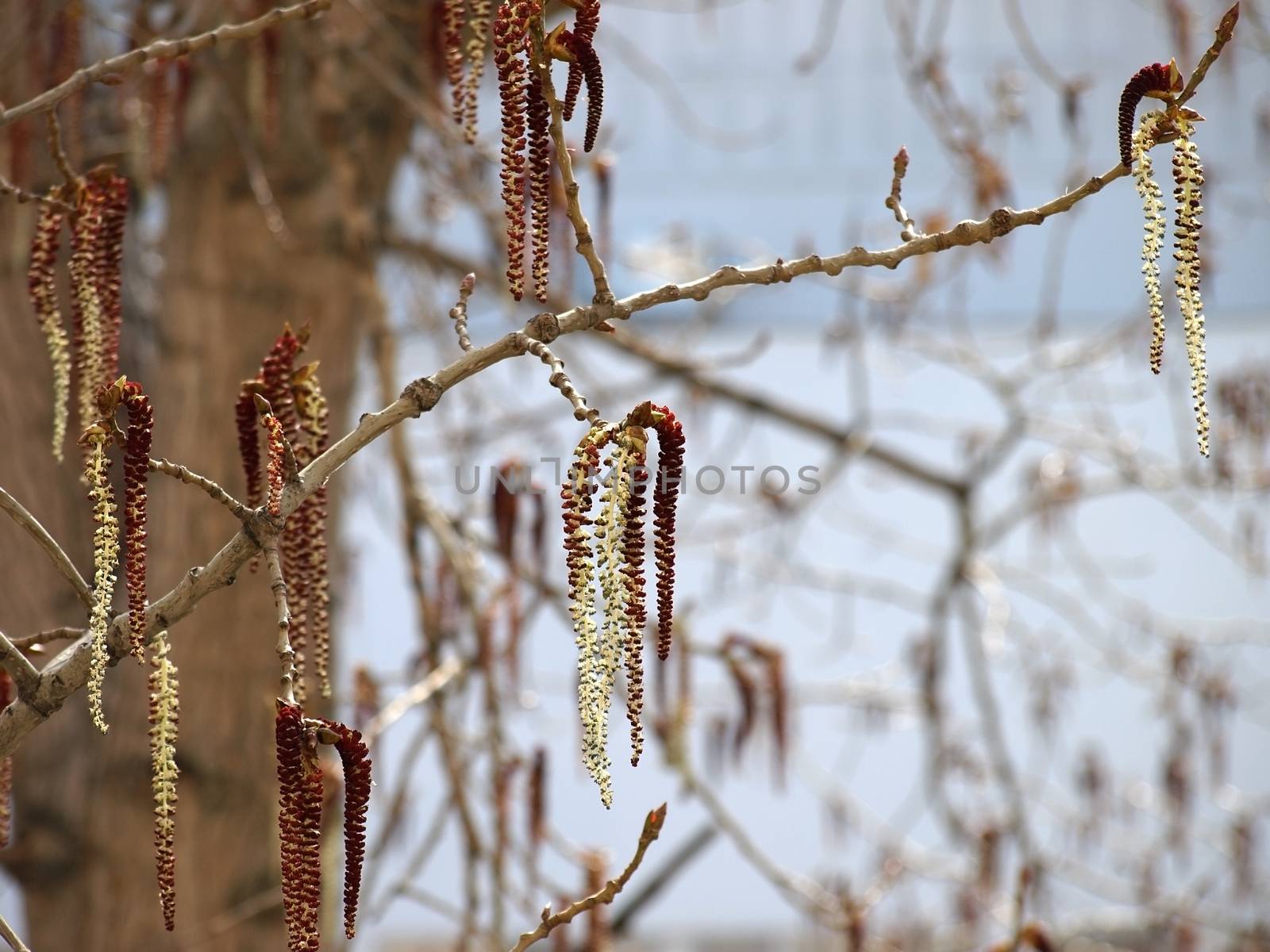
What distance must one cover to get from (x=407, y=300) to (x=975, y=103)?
2301 millimetres

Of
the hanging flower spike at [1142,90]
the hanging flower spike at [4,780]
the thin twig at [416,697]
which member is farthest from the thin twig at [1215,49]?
the thin twig at [416,697]

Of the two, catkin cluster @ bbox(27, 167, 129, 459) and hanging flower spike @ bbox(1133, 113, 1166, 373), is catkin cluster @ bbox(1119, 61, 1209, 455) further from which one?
catkin cluster @ bbox(27, 167, 129, 459)

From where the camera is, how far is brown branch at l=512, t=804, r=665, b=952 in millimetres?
762

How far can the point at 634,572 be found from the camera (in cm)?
66

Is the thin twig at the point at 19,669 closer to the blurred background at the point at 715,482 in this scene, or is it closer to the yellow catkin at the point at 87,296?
the yellow catkin at the point at 87,296

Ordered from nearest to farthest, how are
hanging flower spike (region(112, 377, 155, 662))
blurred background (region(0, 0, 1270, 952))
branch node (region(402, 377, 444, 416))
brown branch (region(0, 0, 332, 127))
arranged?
1. hanging flower spike (region(112, 377, 155, 662))
2. branch node (region(402, 377, 444, 416))
3. brown branch (region(0, 0, 332, 127))
4. blurred background (region(0, 0, 1270, 952))

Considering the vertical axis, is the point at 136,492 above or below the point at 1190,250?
below

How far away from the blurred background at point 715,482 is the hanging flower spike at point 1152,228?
0.69 meters

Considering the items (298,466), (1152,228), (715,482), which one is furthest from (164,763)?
(715,482)

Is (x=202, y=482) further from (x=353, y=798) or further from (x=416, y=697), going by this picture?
(x=416, y=697)

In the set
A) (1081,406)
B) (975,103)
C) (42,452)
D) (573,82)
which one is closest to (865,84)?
(975,103)

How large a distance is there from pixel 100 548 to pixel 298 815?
0.48 feet

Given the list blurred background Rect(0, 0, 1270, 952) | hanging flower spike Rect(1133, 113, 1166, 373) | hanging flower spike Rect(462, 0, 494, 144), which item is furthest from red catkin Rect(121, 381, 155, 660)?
blurred background Rect(0, 0, 1270, 952)

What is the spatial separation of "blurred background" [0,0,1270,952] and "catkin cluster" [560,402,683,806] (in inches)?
26.7
